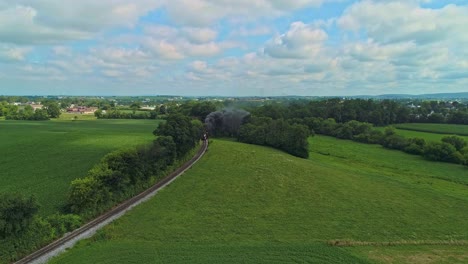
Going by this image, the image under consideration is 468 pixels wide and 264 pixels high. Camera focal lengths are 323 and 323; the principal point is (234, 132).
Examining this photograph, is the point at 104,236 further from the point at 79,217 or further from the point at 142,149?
the point at 142,149

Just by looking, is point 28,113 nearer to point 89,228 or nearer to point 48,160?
point 48,160

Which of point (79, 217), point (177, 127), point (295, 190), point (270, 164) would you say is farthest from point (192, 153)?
Result: point (79, 217)

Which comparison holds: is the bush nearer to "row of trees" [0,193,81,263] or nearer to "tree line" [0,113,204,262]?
"tree line" [0,113,204,262]

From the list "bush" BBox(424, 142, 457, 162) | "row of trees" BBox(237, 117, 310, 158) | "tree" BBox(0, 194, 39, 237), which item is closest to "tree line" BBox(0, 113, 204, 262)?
"tree" BBox(0, 194, 39, 237)

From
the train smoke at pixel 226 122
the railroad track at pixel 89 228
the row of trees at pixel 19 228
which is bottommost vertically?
the railroad track at pixel 89 228

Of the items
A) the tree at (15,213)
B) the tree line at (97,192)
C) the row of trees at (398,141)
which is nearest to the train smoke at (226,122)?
the row of trees at (398,141)

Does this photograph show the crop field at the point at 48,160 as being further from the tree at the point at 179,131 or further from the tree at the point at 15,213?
the tree at the point at 179,131
